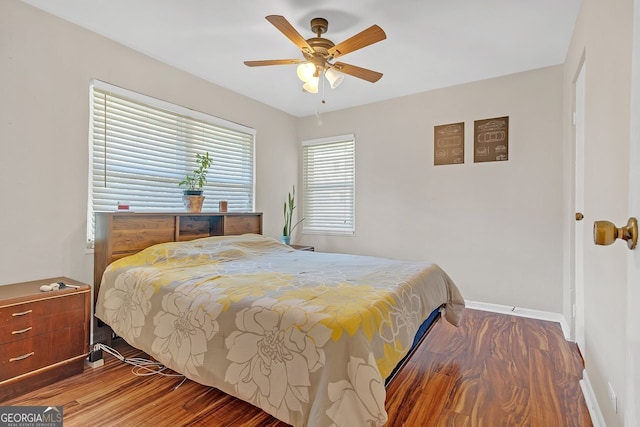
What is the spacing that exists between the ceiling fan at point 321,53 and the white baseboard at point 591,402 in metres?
2.39

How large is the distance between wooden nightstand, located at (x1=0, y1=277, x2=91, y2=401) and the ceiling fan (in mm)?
2061

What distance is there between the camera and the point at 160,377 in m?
2.04

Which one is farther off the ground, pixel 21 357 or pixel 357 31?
pixel 357 31

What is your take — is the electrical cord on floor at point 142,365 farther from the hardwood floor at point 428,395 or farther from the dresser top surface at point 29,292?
the dresser top surface at point 29,292

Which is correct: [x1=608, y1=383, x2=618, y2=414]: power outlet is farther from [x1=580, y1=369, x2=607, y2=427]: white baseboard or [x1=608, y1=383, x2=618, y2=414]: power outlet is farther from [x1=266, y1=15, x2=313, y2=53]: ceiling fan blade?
[x1=266, y1=15, x2=313, y2=53]: ceiling fan blade

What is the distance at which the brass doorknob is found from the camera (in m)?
0.62

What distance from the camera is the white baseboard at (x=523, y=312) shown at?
116 inches

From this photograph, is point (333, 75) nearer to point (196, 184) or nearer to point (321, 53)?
point (321, 53)

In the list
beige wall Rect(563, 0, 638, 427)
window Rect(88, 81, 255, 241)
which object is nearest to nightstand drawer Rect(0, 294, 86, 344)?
window Rect(88, 81, 255, 241)

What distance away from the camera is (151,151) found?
297 cm

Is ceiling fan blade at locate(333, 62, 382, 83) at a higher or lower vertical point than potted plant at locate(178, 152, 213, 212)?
higher

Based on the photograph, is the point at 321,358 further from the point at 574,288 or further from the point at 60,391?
the point at 574,288

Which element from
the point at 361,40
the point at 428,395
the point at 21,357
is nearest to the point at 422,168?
the point at 361,40

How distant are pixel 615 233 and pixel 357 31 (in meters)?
2.41
